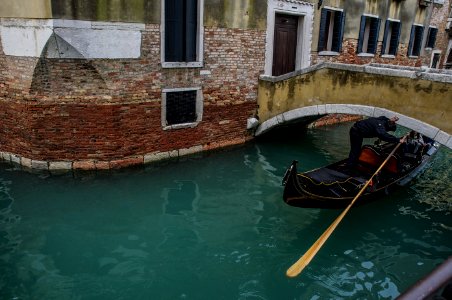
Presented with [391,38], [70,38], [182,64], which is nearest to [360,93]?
[182,64]

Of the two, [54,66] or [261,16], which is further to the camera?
[261,16]

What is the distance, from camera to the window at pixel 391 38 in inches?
434

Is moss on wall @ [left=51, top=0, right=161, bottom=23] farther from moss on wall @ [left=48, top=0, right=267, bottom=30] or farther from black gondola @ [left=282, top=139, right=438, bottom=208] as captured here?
black gondola @ [left=282, top=139, right=438, bottom=208]

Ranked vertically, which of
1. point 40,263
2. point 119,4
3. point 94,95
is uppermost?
point 119,4

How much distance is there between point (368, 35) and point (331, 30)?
1.70 meters

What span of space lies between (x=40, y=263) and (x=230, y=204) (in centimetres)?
255

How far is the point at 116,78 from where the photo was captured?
6.07 m

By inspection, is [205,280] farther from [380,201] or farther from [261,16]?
[261,16]

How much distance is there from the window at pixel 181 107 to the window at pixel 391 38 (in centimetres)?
668

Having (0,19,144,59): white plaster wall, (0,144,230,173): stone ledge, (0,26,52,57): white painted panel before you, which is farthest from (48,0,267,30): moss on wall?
(0,144,230,173): stone ledge

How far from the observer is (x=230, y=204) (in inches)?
220

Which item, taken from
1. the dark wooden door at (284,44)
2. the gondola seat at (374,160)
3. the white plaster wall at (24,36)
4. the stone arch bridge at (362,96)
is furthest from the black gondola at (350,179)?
the white plaster wall at (24,36)

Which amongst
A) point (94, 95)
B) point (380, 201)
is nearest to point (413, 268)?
point (380, 201)

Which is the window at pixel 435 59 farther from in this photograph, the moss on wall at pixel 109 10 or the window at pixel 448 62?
the moss on wall at pixel 109 10
